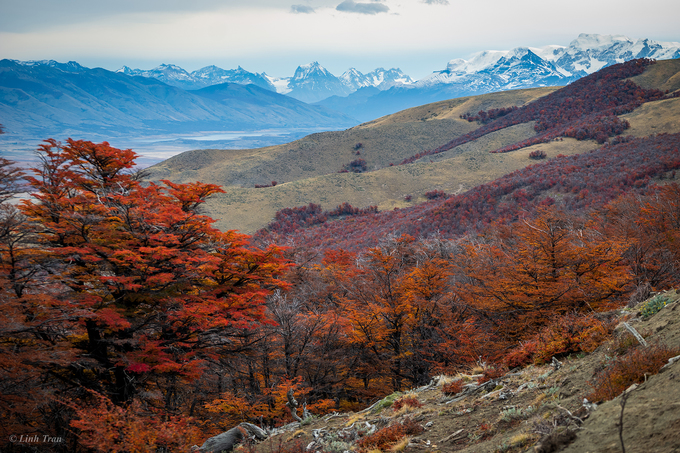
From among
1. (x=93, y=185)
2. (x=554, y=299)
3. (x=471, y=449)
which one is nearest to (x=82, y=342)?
(x=93, y=185)

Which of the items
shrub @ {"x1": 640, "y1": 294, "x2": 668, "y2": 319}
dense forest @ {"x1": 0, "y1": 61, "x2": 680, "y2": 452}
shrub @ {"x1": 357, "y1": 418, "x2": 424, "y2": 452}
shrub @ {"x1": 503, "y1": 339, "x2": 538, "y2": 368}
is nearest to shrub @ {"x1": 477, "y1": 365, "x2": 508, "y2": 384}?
shrub @ {"x1": 503, "y1": 339, "x2": 538, "y2": 368}

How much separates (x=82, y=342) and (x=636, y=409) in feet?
47.0

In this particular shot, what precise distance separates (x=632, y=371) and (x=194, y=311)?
1070cm

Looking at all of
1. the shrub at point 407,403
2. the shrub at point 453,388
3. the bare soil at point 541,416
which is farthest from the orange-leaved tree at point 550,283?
the shrub at point 407,403

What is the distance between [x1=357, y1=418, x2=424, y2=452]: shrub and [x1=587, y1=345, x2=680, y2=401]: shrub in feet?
10.8

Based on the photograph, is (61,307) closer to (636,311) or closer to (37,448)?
(37,448)

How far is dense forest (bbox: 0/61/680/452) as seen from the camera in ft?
31.4

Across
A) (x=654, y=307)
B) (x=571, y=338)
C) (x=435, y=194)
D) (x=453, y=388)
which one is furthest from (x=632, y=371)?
(x=435, y=194)

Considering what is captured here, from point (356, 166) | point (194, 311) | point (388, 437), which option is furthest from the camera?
point (356, 166)

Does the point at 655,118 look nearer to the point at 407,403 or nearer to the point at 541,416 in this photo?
the point at 407,403

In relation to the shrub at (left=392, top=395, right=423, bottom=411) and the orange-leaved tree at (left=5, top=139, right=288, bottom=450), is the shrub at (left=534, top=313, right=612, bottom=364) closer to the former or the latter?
the shrub at (left=392, top=395, right=423, bottom=411)

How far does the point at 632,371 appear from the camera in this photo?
496 cm

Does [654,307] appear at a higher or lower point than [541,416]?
higher

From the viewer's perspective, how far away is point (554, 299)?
12312 millimetres
